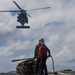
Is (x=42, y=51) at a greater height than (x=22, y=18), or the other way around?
(x=22, y=18)

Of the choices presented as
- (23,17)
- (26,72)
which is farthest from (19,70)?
(23,17)

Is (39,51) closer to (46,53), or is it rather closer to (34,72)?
(46,53)

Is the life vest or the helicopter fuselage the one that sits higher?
the helicopter fuselage

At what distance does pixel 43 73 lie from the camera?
21.2 m

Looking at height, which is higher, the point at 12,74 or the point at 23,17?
the point at 23,17

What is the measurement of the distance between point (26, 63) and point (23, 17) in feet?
316

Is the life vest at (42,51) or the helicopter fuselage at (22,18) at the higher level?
the helicopter fuselage at (22,18)

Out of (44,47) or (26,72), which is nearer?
(44,47)

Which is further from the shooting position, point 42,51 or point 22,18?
point 22,18

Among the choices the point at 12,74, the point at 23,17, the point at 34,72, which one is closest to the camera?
the point at 34,72

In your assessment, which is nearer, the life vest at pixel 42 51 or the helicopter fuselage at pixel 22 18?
the life vest at pixel 42 51

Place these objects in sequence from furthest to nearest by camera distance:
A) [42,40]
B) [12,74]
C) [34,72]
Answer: [12,74] → [34,72] → [42,40]

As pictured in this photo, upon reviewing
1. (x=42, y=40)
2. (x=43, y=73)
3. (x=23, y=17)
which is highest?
(x=23, y=17)

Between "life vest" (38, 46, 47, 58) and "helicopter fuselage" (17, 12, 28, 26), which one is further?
"helicopter fuselage" (17, 12, 28, 26)
